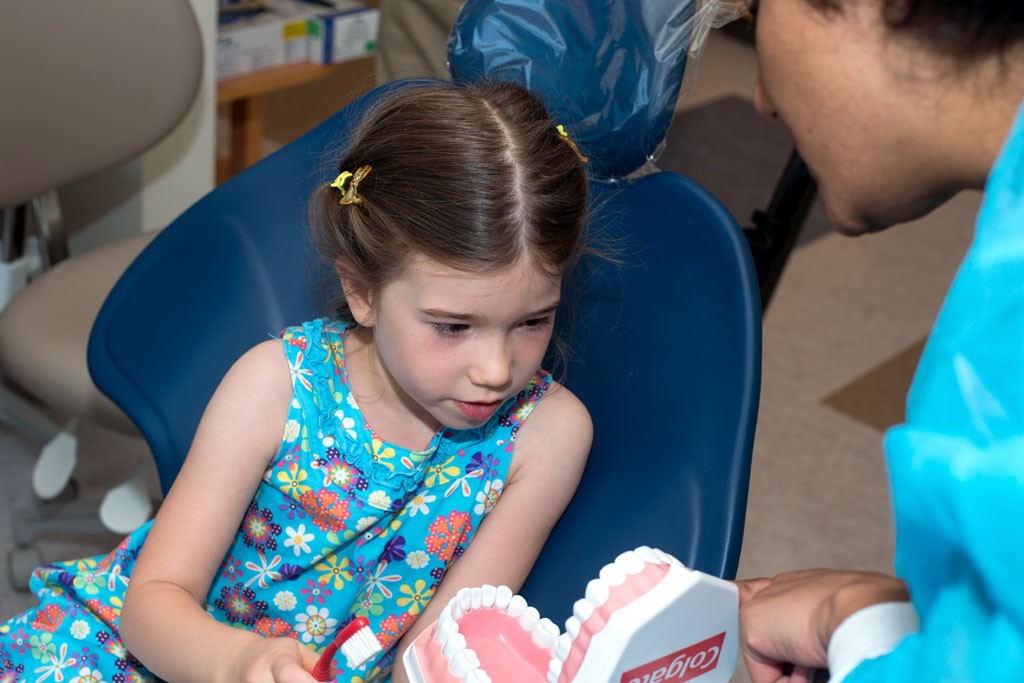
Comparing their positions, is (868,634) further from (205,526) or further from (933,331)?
(205,526)

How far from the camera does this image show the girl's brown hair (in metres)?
0.94

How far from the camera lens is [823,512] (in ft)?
6.99

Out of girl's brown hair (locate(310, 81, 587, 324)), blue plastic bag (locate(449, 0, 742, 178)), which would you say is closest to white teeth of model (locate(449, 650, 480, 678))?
girl's brown hair (locate(310, 81, 587, 324))

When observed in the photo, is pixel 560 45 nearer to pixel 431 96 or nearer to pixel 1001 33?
pixel 431 96

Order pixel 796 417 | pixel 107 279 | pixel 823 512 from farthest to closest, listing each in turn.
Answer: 1. pixel 796 417
2. pixel 823 512
3. pixel 107 279

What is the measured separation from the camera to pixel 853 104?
671 mm

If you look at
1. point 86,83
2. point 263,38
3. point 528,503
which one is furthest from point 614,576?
point 263,38

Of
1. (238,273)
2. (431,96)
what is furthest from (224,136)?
(431,96)

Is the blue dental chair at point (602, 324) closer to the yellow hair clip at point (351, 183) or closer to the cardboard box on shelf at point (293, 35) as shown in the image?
the yellow hair clip at point (351, 183)

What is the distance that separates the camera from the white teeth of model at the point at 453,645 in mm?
735

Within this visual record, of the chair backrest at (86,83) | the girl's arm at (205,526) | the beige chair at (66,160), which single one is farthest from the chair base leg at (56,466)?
the girl's arm at (205,526)

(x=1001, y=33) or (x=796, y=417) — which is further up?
(x=1001, y=33)

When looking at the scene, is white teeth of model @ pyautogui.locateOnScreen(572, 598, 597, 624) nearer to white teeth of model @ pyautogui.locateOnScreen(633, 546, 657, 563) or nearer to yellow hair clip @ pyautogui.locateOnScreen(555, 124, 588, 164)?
white teeth of model @ pyautogui.locateOnScreen(633, 546, 657, 563)

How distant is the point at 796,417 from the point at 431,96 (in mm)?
1545
